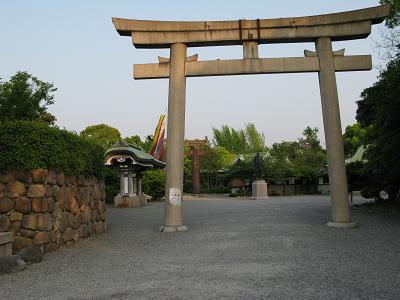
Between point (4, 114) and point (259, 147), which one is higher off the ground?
point (259, 147)

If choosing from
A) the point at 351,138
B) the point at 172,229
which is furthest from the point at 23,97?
the point at 351,138

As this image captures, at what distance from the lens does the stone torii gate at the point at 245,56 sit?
388 inches

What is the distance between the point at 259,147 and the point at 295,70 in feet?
154

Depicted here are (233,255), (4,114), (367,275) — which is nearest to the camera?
(367,275)

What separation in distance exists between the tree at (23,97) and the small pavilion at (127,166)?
4262 millimetres

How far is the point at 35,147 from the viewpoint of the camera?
697cm

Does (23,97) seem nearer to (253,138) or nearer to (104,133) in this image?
(104,133)

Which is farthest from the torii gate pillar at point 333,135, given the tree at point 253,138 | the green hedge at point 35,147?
the tree at point 253,138

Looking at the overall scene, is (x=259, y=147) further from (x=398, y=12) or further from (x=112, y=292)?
(x=112, y=292)

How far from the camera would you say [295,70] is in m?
10.1

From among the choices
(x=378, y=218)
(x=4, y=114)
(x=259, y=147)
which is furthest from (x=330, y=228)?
(x=259, y=147)

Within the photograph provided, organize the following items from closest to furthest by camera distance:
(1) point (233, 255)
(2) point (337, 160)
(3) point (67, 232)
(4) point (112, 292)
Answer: (4) point (112, 292), (1) point (233, 255), (3) point (67, 232), (2) point (337, 160)

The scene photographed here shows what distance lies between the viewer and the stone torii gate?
9852mm

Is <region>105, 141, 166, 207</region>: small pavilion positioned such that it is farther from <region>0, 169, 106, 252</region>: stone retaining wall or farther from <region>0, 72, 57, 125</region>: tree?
<region>0, 169, 106, 252</region>: stone retaining wall
